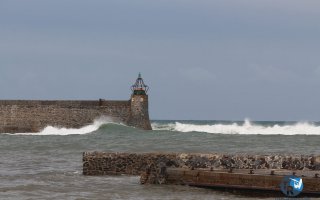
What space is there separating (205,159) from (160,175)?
1.15 meters

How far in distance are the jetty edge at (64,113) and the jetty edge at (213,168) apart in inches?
1406

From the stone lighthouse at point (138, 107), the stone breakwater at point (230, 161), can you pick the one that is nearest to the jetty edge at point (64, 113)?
the stone lighthouse at point (138, 107)

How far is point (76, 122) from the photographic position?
187 ft

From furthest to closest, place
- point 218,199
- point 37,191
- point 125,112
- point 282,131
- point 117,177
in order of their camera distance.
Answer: point 282,131 → point 125,112 → point 117,177 → point 37,191 → point 218,199

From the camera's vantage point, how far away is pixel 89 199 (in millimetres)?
15758

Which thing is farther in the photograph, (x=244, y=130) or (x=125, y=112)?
(x=244, y=130)

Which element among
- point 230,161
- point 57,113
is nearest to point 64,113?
point 57,113

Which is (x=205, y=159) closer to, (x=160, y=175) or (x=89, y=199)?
(x=160, y=175)

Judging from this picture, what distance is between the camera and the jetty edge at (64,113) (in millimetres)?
56438

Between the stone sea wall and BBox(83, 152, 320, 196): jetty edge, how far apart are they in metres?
35.8

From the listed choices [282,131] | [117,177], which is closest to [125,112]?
[282,131]

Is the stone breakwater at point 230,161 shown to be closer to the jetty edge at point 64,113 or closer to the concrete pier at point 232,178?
the concrete pier at point 232,178

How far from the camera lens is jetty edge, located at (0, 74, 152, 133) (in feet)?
185

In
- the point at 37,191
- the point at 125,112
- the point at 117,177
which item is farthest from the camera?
the point at 125,112
